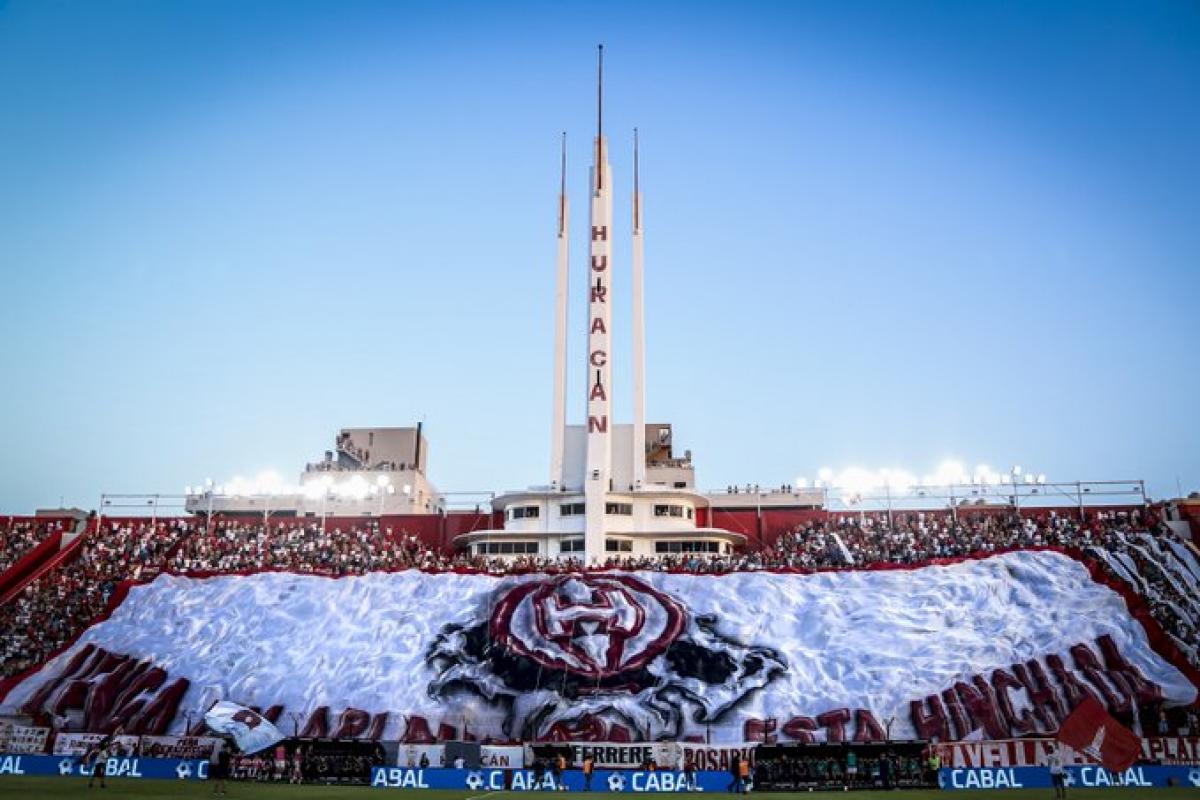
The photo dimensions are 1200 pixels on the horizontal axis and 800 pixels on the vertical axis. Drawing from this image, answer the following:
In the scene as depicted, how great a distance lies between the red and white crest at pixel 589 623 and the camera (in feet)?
158

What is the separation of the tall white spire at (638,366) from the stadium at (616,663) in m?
4.24

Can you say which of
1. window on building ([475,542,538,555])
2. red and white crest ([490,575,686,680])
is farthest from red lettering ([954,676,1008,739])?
window on building ([475,542,538,555])

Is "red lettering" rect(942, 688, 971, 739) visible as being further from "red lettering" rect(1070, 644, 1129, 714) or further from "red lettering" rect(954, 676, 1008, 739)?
"red lettering" rect(1070, 644, 1129, 714)

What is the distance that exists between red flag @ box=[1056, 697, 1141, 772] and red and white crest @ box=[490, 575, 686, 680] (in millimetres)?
18969

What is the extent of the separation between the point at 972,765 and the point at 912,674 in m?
6.82

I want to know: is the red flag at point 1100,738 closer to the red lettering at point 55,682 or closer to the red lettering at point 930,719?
the red lettering at point 930,719

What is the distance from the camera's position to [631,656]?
158 ft

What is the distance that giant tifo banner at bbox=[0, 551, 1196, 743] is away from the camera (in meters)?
45.0

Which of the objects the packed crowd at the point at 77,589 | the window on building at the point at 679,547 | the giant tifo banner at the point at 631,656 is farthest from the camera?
the window on building at the point at 679,547

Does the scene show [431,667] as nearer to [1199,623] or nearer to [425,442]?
[1199,623]

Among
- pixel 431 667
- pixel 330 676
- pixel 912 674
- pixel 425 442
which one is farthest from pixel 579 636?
pixel 425 442

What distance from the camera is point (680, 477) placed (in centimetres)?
8850

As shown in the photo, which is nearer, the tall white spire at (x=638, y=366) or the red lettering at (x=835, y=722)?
the red lettering at (x=835, y=722)

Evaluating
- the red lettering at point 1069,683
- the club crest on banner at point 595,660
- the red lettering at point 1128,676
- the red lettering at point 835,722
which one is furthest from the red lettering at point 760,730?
the red lettering at point 1128,676
